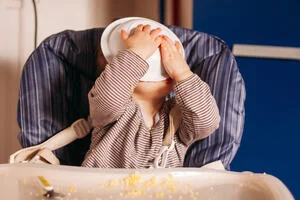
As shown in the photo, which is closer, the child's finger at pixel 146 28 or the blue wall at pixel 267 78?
the child's finger at pixel 146 28

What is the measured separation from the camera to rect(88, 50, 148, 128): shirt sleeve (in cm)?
75

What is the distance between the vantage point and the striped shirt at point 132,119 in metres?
0.75

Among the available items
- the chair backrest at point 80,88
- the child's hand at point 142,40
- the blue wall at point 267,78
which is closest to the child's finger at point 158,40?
the child's hand at point 142,40

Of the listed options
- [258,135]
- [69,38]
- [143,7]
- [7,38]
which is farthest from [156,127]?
[143,7]

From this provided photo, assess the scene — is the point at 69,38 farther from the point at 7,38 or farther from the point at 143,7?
the point at 143,7

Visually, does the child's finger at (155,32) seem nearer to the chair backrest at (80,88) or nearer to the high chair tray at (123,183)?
the chair backrest at (80,88)

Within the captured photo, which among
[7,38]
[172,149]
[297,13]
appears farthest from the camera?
[7,38]

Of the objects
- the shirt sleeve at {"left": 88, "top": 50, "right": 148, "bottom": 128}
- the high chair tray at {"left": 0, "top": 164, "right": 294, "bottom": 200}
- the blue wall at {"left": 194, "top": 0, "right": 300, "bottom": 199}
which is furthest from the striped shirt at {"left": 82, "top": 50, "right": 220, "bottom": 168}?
the blue wall at {"left": 194, "top": 0, "right": 300, "bottom": 199}

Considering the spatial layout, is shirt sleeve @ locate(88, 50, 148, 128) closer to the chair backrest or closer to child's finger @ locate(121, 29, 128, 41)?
child's finger @ locate(121, 29, 128, 41)

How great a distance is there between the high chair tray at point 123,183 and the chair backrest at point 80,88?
0.22 metres

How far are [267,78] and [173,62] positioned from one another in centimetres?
46

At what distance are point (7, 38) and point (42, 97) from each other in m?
0.49

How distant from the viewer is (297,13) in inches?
42.2

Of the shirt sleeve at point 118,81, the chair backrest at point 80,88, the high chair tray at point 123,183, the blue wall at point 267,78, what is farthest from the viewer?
the blue wall at point 267,78
